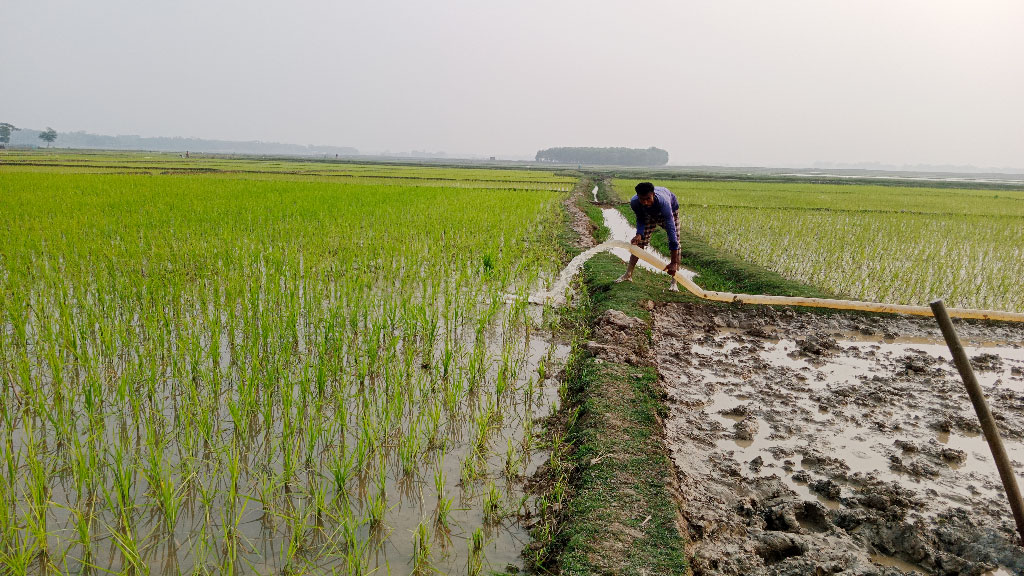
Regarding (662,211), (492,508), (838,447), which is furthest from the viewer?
(662,211)

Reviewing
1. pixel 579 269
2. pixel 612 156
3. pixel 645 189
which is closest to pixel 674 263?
pixel 645 189

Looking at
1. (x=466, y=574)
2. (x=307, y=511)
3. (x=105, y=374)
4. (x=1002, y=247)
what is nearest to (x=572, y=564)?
(x=466, y=574)

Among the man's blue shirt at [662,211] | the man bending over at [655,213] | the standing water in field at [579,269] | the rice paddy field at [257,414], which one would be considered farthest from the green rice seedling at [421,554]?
the man's blue shirt at [662,211]

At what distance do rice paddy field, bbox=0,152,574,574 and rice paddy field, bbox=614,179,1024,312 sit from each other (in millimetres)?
3831

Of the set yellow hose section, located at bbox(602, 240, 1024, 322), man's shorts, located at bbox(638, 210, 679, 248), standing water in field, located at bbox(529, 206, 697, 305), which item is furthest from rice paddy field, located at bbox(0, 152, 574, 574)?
yellow hose section, located at bbox(602, 240, 1024, 322)

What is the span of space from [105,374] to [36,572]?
1.75 metres

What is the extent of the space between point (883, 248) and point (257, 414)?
30.8 ft

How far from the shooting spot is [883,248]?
844 cm

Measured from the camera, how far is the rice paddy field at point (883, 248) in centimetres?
608

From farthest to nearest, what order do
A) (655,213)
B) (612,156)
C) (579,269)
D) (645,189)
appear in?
(612,156) < (579,269) < (655,213) < (645,189)

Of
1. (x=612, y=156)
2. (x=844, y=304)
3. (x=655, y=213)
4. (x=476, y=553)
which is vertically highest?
(x=612, y=156)

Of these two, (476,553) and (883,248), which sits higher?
(883,248)

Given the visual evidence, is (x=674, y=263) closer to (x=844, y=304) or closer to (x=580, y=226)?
(x=844, y=304)

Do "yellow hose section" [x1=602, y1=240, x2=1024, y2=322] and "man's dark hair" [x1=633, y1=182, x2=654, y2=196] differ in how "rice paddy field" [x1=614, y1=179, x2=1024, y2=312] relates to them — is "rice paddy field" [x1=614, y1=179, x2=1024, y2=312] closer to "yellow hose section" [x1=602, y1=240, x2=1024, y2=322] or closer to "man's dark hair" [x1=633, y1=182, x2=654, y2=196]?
"yellow hose section" [x1=602, y1=240, x2=1024, y2=322]
